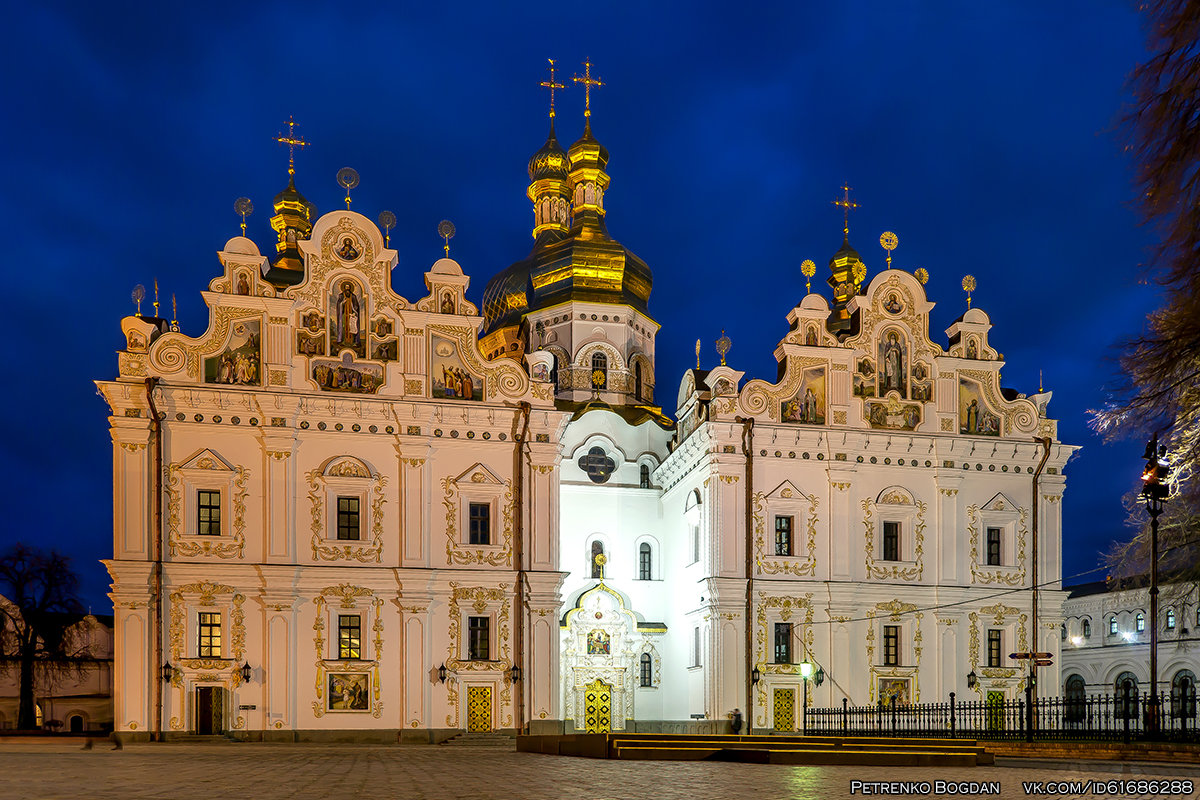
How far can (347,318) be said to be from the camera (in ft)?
122

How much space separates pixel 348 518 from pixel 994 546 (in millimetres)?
20665

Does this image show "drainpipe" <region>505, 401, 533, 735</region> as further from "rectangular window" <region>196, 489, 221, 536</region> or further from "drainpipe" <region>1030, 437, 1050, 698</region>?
"drainpipe" <region>1030, 437, 1050, 698</region>

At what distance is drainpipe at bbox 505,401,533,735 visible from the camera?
36250mm

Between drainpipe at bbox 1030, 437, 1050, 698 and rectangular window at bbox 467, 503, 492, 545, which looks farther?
drainpipe at bbox 1030, 437, 1050, 698

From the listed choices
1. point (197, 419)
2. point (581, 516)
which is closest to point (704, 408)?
point (581, 516)

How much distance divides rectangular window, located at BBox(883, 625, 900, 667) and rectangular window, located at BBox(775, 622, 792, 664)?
124 inches

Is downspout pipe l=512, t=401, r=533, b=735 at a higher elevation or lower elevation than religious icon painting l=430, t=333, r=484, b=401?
lower

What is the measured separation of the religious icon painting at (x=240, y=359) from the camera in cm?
3588

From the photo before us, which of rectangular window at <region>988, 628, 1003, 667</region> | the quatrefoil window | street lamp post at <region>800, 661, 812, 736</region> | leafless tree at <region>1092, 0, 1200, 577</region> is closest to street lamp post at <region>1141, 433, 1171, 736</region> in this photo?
leafless tree at <region>1092, 0, 1200, 577</region>

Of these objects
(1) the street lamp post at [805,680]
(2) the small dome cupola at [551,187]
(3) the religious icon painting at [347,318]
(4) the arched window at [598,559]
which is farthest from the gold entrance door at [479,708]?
(2) the small dome cupola at [551,187]

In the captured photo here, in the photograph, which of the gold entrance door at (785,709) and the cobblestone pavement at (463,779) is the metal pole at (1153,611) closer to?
the cobblestone pavement at (463,779)

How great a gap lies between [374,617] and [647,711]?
10780 millimetres

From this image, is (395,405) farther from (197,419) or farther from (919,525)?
(919,525)

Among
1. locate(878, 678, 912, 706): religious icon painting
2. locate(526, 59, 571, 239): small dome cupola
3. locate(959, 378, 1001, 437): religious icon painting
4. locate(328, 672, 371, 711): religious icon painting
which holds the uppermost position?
locate(526, 59, 571, 239): small dome cupola
